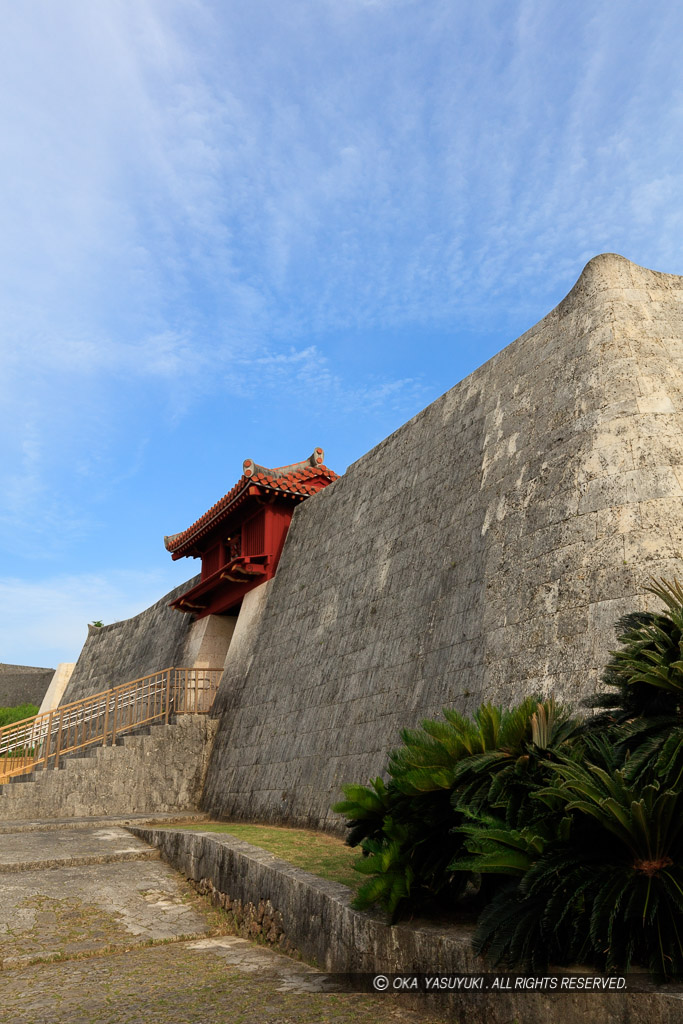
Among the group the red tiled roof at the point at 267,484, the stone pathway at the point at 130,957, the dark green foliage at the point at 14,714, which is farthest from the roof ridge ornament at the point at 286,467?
the dark green foliage at the point at 14,714

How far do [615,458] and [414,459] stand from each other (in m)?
4.75

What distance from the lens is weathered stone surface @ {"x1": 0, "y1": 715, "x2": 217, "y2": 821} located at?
12781 millimetres

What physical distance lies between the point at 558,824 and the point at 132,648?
71.0ft

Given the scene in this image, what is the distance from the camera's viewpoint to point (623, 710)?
4328mm

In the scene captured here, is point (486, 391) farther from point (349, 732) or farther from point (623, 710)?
point (623, 710)

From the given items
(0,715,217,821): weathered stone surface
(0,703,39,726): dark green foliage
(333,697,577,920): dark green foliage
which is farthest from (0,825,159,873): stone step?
(0,703,39,726): dark green foliage

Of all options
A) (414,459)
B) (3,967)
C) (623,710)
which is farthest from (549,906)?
(414,459)

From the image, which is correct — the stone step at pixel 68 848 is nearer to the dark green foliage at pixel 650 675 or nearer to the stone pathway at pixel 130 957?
the stone pathway at pixel 130 957

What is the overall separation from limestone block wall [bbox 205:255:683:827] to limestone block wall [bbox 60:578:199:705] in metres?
7.06

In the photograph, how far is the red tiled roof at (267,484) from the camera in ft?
50.8

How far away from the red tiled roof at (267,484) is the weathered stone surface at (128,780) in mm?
4597

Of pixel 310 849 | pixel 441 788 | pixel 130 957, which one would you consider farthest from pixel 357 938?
pixel 310 849

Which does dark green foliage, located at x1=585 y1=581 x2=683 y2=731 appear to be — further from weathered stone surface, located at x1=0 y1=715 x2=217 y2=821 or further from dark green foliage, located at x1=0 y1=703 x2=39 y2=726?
dark green foliage, located at x1=0 y1=703 x2=39 y2=726

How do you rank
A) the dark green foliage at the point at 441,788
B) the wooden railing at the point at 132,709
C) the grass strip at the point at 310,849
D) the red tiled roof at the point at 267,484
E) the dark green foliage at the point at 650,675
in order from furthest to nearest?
1. the red tiled roof at the point at 267,484
2. the wooden railing at the point at 132,709
3. the grass strip at the point at 310,849
4. the dark green foliage at the point at 441,788
5. the dark green foliage at the point at 650,675
